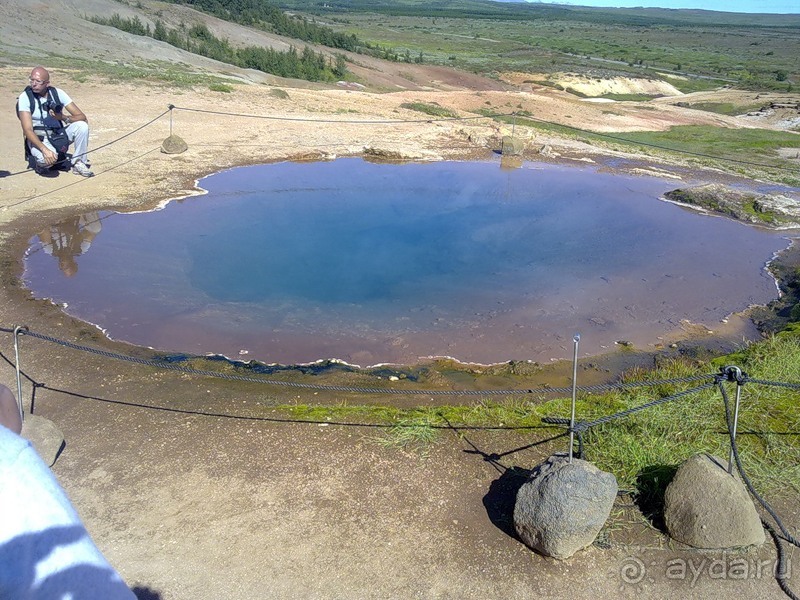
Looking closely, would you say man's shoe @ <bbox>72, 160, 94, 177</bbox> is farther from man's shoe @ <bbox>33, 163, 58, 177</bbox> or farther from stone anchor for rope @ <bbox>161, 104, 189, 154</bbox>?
stone anchor for rope @ <bbox>161, 104, 189, 154</bbox>

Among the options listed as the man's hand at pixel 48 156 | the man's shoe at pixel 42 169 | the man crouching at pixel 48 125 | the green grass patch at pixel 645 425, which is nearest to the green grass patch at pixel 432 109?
the man crouching at pixel 48 125

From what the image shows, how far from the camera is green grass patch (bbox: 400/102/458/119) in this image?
22.5 meters

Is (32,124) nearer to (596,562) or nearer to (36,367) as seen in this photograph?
(36,367)

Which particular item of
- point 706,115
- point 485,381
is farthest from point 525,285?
point 706,115

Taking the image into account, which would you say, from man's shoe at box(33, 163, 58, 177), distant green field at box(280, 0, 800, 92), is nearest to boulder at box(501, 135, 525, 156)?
man's shoe at box(33, 163, 58, 177)

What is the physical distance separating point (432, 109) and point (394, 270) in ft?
46.4

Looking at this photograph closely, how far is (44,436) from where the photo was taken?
5.11 m

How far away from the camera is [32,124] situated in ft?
28.4

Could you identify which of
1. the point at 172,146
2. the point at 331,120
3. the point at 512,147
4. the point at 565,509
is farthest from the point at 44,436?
the point at 331,120

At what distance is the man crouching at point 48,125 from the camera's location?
8.40m

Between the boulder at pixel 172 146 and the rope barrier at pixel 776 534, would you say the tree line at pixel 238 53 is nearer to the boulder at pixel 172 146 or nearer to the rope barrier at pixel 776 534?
the boulder at pixel 172 146

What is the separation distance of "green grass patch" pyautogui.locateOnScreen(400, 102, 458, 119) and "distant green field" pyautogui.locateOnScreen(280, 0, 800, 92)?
28.1 metres

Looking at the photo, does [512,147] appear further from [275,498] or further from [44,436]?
[44,436]

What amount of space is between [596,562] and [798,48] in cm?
11147
